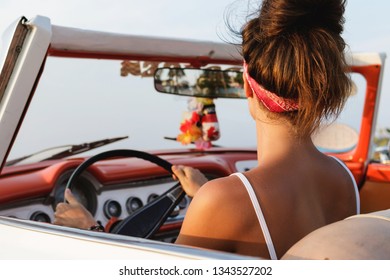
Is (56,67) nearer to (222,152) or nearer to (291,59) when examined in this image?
(222,152)

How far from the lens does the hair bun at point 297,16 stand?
1615 mm

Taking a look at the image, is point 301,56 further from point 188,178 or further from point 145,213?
point 145,213

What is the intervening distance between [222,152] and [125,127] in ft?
1.95

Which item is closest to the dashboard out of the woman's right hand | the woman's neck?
the woman's right hand

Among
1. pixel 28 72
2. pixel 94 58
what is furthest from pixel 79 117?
pixel 28 72

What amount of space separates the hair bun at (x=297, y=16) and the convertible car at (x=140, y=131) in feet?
2.27

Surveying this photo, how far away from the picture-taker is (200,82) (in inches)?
134

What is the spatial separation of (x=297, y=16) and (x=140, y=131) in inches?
84.3

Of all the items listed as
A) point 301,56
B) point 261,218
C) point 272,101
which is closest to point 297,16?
point 301,56

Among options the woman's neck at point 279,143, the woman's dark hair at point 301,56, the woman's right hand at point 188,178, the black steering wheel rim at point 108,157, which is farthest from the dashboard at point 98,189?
the woman's dark hair at point 301,56

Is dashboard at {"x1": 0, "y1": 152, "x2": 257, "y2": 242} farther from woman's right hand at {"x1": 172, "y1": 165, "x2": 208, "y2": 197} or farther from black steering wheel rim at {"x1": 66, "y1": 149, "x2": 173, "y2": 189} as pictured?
woman's right hand at {"x1": 172, "y1": 165, "x2": 208, "y2": 197}

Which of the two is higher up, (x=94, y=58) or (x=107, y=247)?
(x=94, y=58)

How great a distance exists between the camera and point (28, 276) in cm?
142

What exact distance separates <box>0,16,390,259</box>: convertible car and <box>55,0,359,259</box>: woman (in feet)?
2.30
